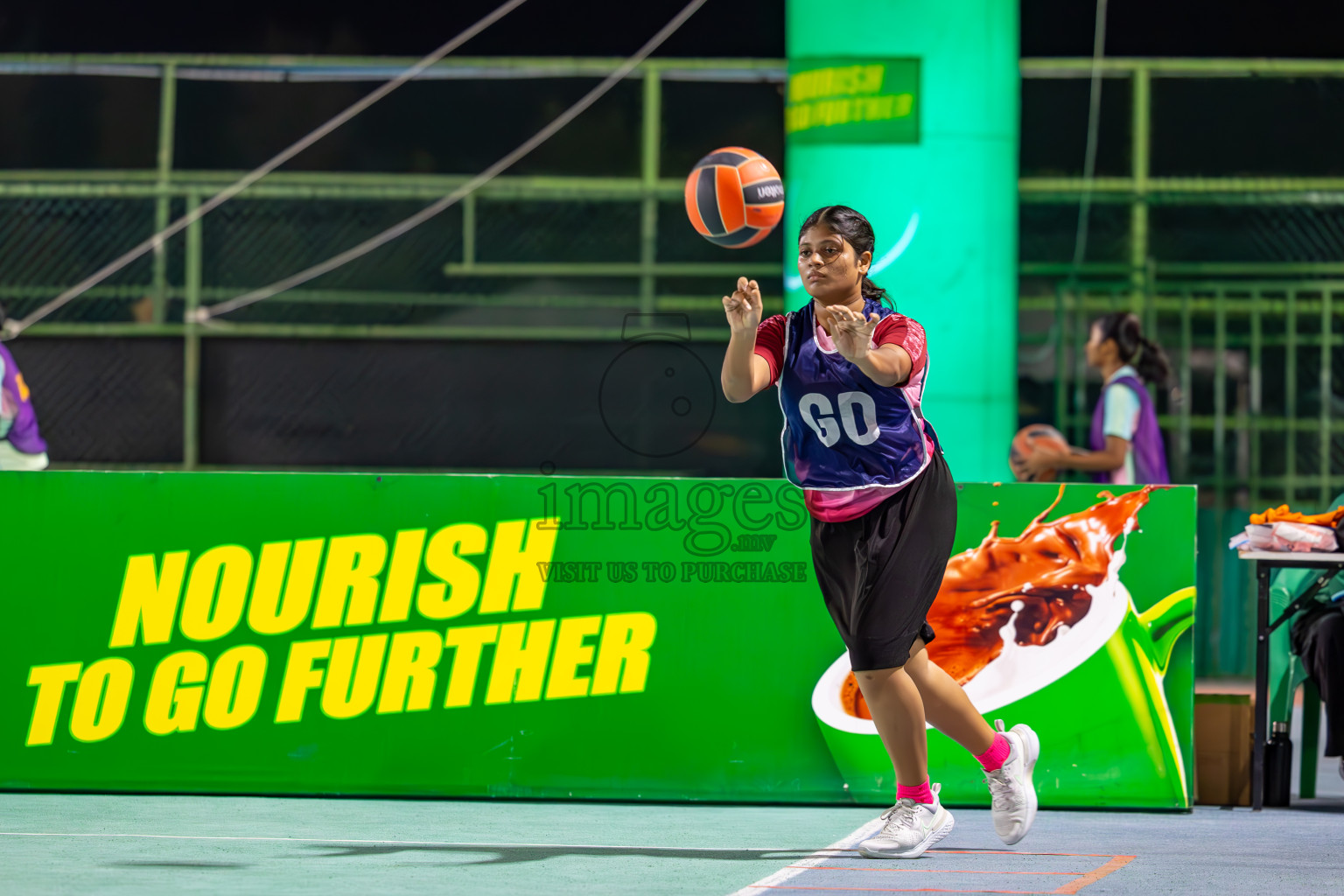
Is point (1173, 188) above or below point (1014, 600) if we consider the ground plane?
above

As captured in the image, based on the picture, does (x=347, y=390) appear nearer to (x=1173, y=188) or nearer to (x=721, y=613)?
(x=1173, y=188)

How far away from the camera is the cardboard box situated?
6008mm

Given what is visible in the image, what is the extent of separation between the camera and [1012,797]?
480cm

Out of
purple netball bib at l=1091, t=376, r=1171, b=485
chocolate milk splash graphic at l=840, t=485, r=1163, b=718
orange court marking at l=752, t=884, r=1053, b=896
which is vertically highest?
purple netball bib at l=1091, t=376, r=1171, b=485

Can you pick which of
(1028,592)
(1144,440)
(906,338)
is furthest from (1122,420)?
(906,338)

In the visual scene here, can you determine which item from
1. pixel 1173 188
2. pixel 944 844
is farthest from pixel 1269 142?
pixel 944 844

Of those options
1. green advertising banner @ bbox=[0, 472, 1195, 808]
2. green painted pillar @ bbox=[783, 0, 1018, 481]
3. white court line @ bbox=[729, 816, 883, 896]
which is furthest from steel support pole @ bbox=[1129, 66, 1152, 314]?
white court line @ bbox=[729, 816, 883, 896]

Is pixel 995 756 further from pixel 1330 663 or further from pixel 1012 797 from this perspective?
pixel 1330 663

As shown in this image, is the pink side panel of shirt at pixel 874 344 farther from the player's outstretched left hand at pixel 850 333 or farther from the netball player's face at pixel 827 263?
the player's outstretched left hand at pixel 850 333

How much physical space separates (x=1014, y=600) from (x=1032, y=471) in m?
2.95

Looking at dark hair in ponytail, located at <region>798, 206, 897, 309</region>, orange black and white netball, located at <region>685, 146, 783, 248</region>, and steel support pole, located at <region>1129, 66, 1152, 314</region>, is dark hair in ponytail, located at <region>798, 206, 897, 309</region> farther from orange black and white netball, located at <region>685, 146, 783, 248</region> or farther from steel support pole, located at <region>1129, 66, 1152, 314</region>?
steel support pole, located at <region>1129, 66, 1152, 314</region>

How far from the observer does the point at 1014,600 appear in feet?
18.8

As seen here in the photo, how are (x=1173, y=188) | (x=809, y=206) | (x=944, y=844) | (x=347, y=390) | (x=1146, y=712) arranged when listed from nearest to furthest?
(x=944, y=844), (x=1146, y=712), (x=809, y=206), (x=1173, y=188), (x=347, y=390)

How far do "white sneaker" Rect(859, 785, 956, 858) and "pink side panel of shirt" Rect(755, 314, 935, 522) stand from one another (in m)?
0.86
